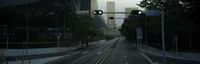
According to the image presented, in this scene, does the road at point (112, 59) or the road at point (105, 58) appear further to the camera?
the road at point (105, 58)

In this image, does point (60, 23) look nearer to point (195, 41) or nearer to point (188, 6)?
point (195, 41)

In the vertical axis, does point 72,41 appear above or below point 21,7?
below

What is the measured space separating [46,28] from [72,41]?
8393 millimetres

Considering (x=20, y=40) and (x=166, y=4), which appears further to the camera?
(x=20, y=40)

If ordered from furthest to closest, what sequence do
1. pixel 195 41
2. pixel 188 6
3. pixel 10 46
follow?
pixel 10 46 < pixel 195 41 < pixel 188 6

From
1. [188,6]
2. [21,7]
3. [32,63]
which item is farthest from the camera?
[21,7]

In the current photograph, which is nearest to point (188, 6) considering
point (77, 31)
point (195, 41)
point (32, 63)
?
point (32, 63)

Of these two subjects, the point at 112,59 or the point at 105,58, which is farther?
the point at 105,58

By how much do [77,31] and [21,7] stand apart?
113 ft

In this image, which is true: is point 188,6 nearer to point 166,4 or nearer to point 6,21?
point 166,4

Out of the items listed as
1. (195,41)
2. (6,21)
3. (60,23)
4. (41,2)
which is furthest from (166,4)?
(41,2)

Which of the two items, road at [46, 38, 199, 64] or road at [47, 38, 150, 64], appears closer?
road at [46, 38, 199, 64]

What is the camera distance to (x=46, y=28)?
103 meters

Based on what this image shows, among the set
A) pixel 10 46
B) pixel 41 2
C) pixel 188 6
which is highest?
pixel 41 2
